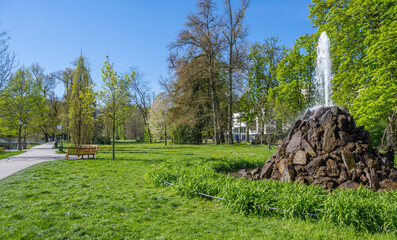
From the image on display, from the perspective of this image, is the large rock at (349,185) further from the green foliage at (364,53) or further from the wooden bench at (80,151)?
the wooden bench at (80,151)

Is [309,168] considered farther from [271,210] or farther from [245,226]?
[245,226]

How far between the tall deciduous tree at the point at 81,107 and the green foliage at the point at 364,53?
60.4ft

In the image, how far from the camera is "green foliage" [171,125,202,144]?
32.8 meters

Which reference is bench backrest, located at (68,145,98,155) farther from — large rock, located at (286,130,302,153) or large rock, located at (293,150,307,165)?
large rock, located at (293,150,307,165)

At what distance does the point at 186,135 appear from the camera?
109ft

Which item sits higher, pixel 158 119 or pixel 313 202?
pixel 158 119

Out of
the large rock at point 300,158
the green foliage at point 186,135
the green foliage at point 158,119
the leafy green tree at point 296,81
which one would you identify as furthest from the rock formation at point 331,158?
the green foliage at point 158,119

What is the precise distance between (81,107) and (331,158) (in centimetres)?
2019

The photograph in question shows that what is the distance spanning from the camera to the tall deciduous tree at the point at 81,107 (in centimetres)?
2133

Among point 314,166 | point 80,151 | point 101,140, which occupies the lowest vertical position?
point 314,166

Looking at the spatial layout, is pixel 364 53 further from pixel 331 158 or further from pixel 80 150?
pixel 80 150

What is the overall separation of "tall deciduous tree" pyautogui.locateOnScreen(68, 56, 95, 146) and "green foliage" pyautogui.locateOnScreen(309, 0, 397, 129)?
60.4 ft

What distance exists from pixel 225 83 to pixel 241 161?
21.0m

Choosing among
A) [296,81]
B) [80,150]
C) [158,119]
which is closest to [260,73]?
[296,81]
